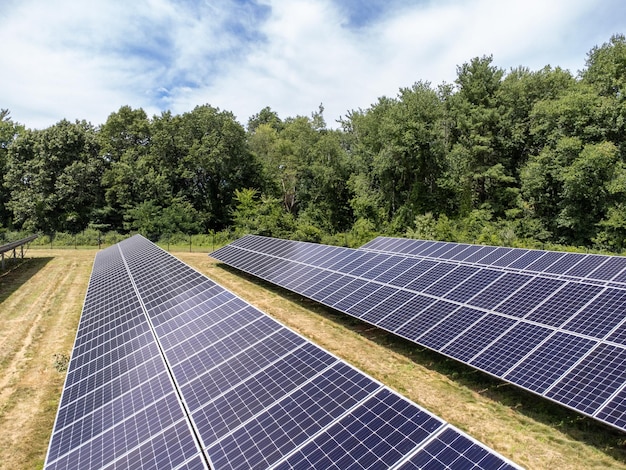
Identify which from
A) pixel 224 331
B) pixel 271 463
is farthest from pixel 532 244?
pixel 271 463

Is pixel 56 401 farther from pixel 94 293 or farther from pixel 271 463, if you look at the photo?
pixel 271 463

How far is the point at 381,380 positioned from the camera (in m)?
11.0

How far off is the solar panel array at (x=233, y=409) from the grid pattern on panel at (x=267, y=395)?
0.02 m

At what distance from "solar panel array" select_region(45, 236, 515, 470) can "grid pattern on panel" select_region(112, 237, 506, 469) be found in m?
0.02

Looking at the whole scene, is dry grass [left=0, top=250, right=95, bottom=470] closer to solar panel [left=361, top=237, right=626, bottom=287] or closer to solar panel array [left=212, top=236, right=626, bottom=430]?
solar panel array [left=212, top=236, right=626, bottom=430]

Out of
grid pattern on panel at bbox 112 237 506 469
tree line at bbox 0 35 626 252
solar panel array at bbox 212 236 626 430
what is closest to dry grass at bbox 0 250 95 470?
grid pattern on panel at bbox 112 237 506 469

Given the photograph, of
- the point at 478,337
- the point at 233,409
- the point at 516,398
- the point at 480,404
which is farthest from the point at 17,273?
the point at 516,398

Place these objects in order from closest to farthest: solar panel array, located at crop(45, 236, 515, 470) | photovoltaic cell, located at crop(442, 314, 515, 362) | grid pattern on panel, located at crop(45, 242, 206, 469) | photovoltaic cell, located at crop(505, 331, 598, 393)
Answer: solar panel array, located at crop(45, 236, 515, 470)
grid pattern on panel, located at crop(45, 242, 206, 469)
photovoltaic cell, located at crop(505, 331, 598, 393)
photovoltaic cell, located at crop(442, 314, 515, 362)

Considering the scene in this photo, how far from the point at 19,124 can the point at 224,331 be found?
60.1 meters

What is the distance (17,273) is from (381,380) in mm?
28497

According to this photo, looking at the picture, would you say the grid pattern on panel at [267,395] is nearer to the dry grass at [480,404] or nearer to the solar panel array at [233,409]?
the solar panel array at [233,409]

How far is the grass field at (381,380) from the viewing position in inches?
322

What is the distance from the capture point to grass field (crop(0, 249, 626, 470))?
8180 mm

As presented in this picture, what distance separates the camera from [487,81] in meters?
38.8
